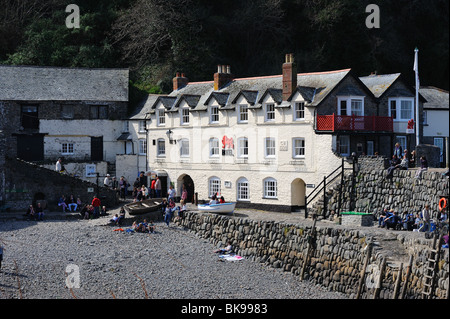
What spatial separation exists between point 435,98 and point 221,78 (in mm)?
15568

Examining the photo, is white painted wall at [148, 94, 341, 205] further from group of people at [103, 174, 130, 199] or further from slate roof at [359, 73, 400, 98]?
slate roof at [359, 73, 400, 98]

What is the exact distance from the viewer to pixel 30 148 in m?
46.3

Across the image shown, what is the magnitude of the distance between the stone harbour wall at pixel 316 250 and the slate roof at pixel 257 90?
7934 mm

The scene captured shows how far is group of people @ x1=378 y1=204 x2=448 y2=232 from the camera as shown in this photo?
2753 centimetres

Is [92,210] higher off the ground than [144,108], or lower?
lower

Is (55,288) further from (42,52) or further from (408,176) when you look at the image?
(42,52)

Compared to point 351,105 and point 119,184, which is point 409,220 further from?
point 119,184

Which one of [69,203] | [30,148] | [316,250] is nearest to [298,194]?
[316,250]

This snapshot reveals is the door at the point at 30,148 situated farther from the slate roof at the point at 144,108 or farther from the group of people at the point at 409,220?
the group of people at the point at 409,220

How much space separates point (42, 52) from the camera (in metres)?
57.5

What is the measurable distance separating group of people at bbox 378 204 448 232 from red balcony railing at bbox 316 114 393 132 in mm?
7088

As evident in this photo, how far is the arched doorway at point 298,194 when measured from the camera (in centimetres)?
3775

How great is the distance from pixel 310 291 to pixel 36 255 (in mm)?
13305
